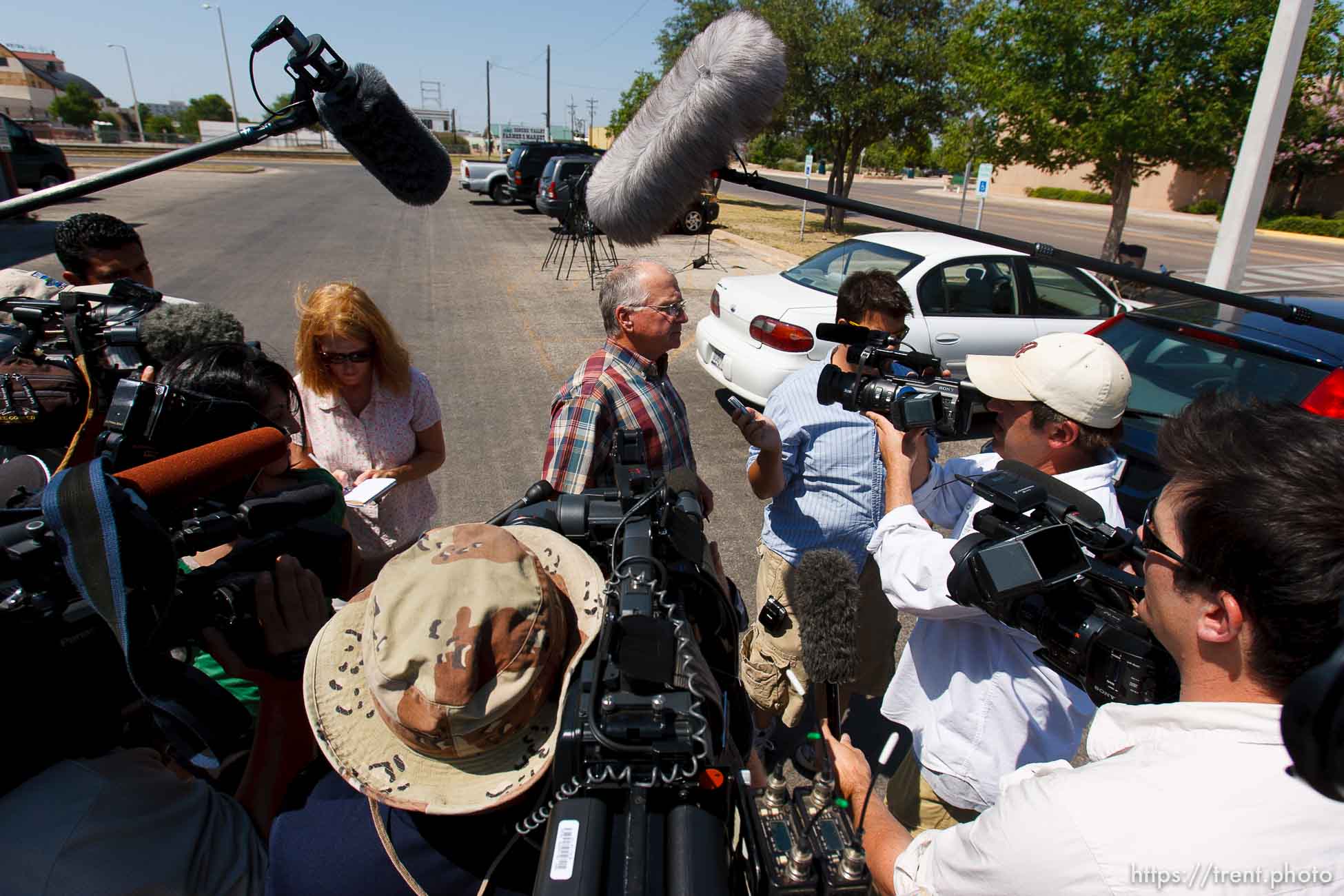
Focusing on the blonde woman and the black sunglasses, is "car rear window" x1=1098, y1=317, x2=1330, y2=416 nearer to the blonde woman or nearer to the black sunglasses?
the black sunglasses

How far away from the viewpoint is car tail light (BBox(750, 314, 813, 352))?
559 cm

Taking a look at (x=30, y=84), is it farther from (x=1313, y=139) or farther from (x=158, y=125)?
(x=1313, y=139)

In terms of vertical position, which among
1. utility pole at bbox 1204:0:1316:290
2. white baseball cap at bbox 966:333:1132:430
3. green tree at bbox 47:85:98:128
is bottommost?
white baseball cap at bbox 966:333:1132:430

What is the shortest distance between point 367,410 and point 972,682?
92.3 inches

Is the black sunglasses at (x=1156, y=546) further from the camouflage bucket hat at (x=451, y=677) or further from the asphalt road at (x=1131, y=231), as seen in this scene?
the asphalt road at (x=1131, y=231)

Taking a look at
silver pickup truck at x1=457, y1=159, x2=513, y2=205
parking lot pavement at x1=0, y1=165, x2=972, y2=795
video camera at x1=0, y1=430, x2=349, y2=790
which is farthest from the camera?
silver pickup truck at x1=457, y1=159, x2=513, y2=205

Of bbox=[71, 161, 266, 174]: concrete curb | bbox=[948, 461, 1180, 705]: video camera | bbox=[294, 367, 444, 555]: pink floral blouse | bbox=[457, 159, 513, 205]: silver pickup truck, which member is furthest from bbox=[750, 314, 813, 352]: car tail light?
bbox=[71, 161, 266, 174]: concrete curb

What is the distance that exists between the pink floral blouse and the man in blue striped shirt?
1.41 metres

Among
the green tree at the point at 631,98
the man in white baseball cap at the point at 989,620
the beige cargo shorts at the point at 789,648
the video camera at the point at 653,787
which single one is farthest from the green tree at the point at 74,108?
the video camera at the point at 653,787

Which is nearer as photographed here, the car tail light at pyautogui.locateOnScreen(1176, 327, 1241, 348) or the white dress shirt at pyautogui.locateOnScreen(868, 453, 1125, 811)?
the white dress shirt at pyautogui.locateOnScreen(868, 453, 1125, 811)

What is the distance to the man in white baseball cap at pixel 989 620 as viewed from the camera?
1747 mm

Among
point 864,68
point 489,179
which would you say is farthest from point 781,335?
point 489,179

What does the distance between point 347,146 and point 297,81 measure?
0.76ft

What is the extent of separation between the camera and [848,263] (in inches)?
260
